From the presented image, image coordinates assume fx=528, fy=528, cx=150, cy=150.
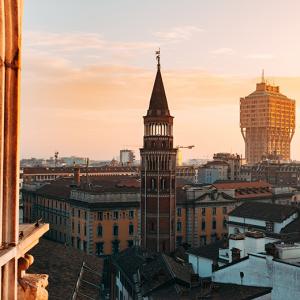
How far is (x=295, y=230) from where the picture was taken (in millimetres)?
47531

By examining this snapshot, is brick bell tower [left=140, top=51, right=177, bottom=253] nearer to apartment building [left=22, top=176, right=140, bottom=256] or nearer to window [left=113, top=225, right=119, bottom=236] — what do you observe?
window [left=113, top=225, right=119, bottom=236]

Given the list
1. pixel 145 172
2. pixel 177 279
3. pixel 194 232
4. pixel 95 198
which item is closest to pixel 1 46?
pixel 177 279

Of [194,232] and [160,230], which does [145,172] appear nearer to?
[160,230]


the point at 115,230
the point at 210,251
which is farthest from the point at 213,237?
the point at 210,251

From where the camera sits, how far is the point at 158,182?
6181cm

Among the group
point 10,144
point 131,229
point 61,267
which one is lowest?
point 131,229

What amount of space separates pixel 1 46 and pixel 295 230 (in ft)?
151

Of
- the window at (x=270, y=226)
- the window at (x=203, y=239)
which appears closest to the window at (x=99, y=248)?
the window at (x=203, y=239)

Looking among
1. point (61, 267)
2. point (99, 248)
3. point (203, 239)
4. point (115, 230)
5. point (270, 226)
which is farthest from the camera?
point (203, 239)

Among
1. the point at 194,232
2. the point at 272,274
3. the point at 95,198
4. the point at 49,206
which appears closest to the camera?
the point at 272,274

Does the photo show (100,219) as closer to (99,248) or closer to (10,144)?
(99,248)

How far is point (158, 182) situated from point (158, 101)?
380 inches

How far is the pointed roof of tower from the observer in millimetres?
62188

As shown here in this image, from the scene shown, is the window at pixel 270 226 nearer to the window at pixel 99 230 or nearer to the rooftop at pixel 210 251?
the rooftop at pixel 210 251
